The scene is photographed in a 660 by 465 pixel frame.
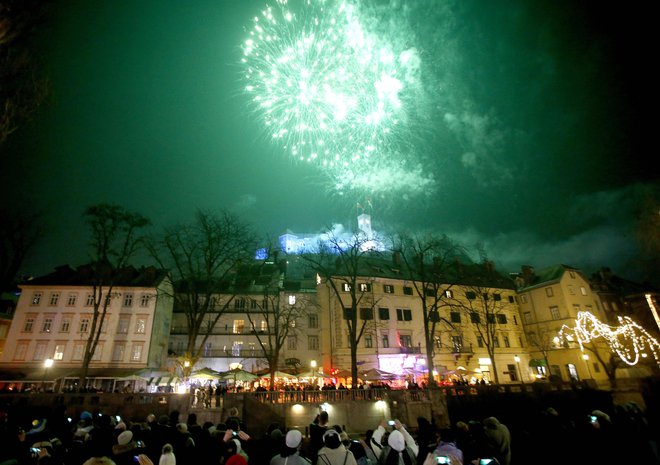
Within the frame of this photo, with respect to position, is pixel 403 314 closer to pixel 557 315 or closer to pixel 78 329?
pixel 557 315

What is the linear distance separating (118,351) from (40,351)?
8360 mm

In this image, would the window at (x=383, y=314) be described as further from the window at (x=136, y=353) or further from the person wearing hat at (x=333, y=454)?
the person wearing hat at (x=333, y=454)

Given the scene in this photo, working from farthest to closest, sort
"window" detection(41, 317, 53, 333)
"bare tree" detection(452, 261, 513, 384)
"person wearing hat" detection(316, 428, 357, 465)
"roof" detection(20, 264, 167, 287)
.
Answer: "bare tree" detection(452, 261, 513, 384) → "roof" detection(20, 264, 167, 287) → "window" detection(41, 317, 53, 333) → "person wearing hat" detection(316, 428, 357, 465)

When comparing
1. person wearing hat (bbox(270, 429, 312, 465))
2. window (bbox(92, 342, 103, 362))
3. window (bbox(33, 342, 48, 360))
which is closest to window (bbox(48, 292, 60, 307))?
window (bbox(33, 342, 48, 360))

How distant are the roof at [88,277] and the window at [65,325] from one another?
3986 millimetres

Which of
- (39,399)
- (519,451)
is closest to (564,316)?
(519,451)

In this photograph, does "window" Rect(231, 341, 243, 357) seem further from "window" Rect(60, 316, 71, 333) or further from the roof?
"window" Rect(60, 316, 71, 333)

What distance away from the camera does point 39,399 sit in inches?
896

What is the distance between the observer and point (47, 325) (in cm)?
3791

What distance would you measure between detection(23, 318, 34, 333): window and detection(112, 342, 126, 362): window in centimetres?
972

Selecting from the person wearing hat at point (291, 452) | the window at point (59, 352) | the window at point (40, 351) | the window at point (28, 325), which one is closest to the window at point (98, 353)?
the window at point (59, 352)

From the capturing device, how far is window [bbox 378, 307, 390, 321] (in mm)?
41188

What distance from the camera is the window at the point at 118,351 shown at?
37.0m

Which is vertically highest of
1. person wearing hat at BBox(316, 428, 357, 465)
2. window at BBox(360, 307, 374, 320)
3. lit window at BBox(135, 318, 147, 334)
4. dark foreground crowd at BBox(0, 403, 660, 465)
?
window at BBox(360, 307, 374, 320)
